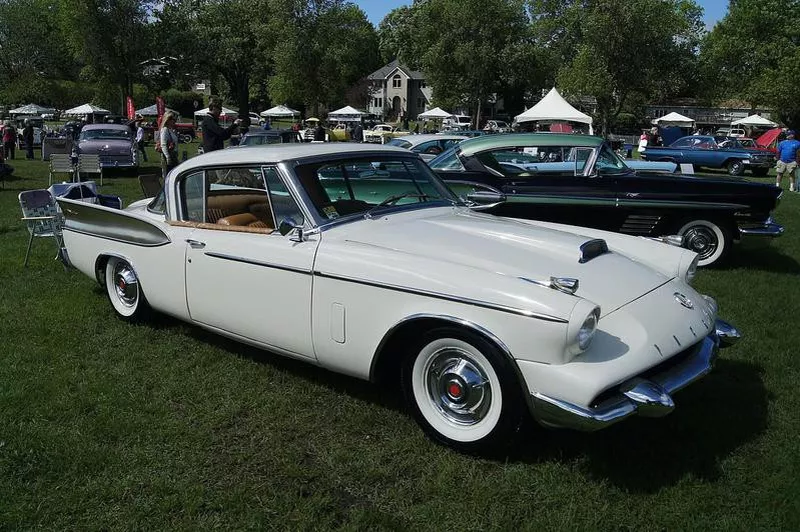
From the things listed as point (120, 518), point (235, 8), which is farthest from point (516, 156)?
point (235, 8)

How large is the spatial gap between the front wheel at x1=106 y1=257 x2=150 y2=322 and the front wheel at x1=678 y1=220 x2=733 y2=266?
598cm

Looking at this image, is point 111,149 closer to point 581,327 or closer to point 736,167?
point 581,327

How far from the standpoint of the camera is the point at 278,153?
4.18 meters

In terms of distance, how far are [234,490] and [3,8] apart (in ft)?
279

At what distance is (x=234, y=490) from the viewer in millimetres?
2992

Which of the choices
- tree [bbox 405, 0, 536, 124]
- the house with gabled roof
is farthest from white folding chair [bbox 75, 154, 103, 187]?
the house with gabled roof

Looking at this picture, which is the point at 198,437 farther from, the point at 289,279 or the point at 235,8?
the point at 235,8

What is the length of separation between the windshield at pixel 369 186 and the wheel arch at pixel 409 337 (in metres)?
0.94

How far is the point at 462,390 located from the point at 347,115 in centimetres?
4844

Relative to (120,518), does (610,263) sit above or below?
above

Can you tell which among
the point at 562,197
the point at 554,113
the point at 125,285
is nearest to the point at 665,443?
the point at 125,285

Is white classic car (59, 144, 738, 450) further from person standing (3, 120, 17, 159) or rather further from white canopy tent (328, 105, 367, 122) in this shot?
white canopy tent (328, 105, 367, 122)

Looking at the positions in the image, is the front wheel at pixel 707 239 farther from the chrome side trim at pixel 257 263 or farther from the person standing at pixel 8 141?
the person standing at pixel 8 141

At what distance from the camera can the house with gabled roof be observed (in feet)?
255
